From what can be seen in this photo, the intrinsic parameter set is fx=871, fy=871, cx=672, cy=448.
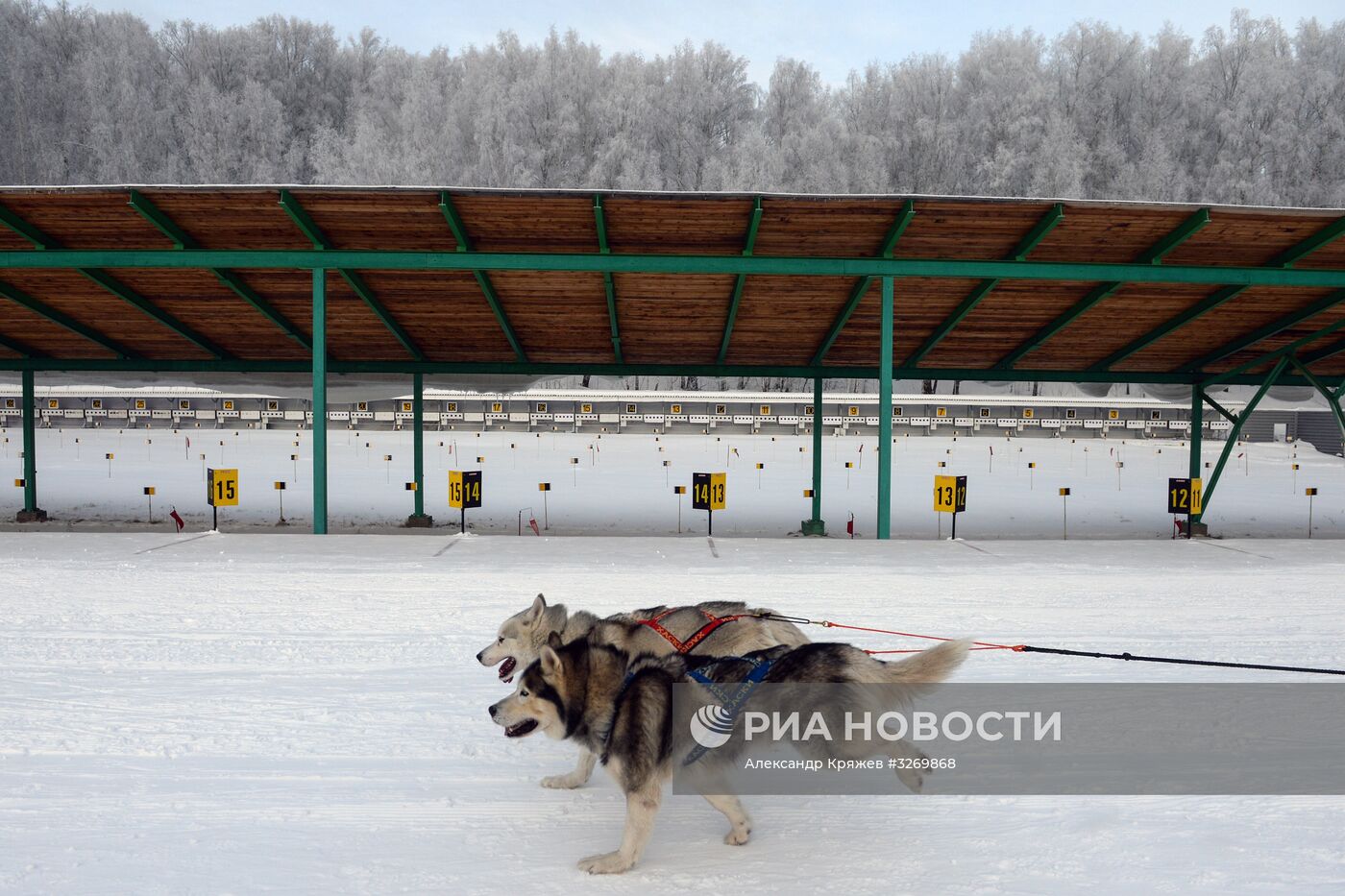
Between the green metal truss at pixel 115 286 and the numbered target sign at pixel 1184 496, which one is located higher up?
the green metal truss at pixel 115 286

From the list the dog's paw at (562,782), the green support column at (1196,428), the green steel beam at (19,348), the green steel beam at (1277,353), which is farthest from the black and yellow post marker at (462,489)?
the green steel beam at (1277,353)

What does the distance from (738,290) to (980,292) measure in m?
4.15

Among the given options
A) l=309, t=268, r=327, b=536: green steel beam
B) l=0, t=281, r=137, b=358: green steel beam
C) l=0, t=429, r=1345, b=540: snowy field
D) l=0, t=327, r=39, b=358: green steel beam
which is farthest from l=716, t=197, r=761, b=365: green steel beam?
l=0, t=327, r=39, b=358: green steel beam

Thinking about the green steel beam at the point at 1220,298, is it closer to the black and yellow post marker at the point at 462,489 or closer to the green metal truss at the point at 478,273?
the green metal truss at the point at 478,273

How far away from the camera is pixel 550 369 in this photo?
18.6 m

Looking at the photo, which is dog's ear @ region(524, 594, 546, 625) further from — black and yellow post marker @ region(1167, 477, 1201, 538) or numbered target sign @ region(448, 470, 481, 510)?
black and yellow post marker @ region(1167, 477, 1201, 538)

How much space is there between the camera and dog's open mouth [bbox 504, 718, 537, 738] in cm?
392

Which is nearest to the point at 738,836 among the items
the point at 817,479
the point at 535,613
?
the point at 535,613

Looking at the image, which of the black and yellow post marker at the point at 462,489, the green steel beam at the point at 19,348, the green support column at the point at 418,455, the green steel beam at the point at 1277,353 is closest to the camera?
the green steel beam at the point at 1277,353

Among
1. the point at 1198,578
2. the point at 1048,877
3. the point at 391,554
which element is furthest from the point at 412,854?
the point at 1198,578

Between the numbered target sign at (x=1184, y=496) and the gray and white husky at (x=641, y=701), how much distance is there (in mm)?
14863

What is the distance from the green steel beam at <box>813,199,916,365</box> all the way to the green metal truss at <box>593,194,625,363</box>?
161 inches

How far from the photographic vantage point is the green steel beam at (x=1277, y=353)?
48.8ft

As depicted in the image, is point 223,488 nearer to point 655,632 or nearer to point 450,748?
point 450,748
